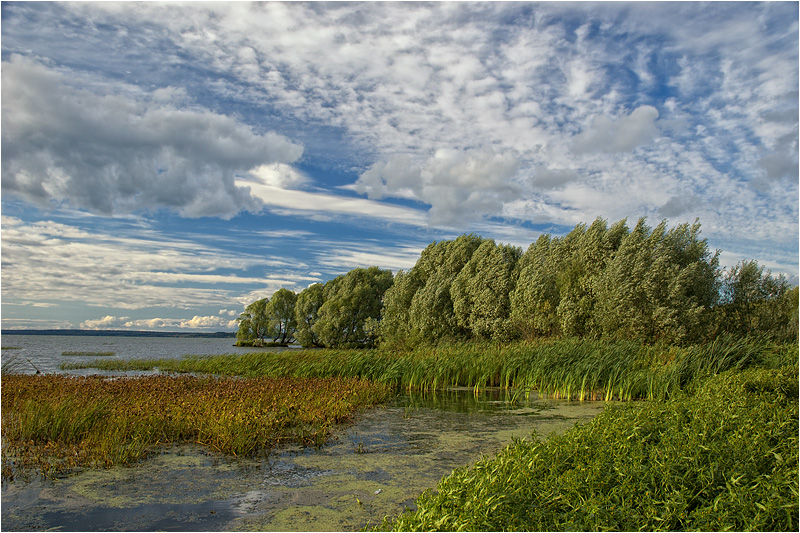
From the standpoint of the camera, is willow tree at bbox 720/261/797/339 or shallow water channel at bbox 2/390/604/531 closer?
shallow water channel at bbox 2/390/604/531

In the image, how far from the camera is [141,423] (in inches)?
362

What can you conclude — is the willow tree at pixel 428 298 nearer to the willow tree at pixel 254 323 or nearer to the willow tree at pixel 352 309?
the willow tree at pixel 352 309

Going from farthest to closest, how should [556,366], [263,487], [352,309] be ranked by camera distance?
[352,309] → [556,366] → [263,487]

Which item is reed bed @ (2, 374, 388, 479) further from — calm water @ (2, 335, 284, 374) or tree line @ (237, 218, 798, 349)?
tree line @ (237, 218, 798, 349)

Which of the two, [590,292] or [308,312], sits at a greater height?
[590,292]

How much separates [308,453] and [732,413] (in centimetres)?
645

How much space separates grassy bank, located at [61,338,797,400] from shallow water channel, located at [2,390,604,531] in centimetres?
510

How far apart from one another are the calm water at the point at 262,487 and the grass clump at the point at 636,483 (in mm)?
1746

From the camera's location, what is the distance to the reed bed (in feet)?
26.1

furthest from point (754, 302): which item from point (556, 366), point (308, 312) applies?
point (308, 312)

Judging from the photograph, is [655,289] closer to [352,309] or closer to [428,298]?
[428,298]

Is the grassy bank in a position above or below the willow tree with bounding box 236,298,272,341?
above

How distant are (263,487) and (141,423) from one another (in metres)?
3.72

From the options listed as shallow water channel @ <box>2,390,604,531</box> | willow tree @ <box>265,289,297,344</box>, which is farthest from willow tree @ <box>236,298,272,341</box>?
shallow water channel @ <box>2,390,604,531</box>
